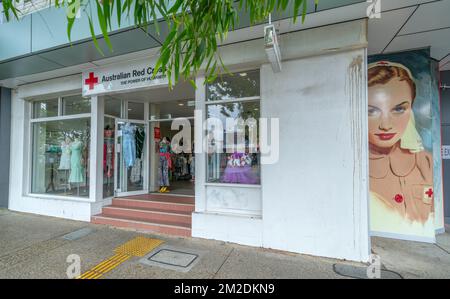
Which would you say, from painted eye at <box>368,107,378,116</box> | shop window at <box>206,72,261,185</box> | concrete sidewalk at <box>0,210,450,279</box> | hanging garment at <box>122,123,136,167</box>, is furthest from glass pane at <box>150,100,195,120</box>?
painted eye at <box>368,107,378,116</box>

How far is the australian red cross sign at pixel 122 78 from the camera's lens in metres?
4.26

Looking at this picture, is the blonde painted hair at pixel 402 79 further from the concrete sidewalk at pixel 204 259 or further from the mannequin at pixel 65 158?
the mannequin at pixel 65 158

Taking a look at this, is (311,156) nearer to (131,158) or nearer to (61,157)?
(131,158)

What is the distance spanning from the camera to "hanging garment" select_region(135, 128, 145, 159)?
6.04 metres

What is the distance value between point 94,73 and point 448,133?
7.30 metres

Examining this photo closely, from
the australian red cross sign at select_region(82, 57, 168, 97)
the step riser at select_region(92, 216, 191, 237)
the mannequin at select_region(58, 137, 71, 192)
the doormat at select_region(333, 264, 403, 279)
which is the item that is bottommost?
the doormat at select_region(333, 264, 403, 279)

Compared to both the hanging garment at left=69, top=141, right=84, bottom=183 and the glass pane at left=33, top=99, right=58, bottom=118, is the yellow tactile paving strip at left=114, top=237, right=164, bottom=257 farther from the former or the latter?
the glass pane at left=33, top=99, right=58, bottom=118

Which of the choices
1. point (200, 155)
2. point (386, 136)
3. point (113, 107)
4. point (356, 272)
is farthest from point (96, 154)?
point (386, 136)

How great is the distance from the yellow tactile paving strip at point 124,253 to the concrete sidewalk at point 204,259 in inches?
3.8

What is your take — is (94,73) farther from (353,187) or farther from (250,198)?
(353,187)

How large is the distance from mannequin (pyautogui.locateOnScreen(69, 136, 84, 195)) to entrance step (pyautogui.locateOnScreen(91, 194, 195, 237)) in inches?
43.2

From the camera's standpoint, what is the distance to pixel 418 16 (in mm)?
3070

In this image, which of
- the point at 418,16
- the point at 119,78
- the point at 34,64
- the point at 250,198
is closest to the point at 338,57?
the point at 418,16

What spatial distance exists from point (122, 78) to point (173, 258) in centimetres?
345
